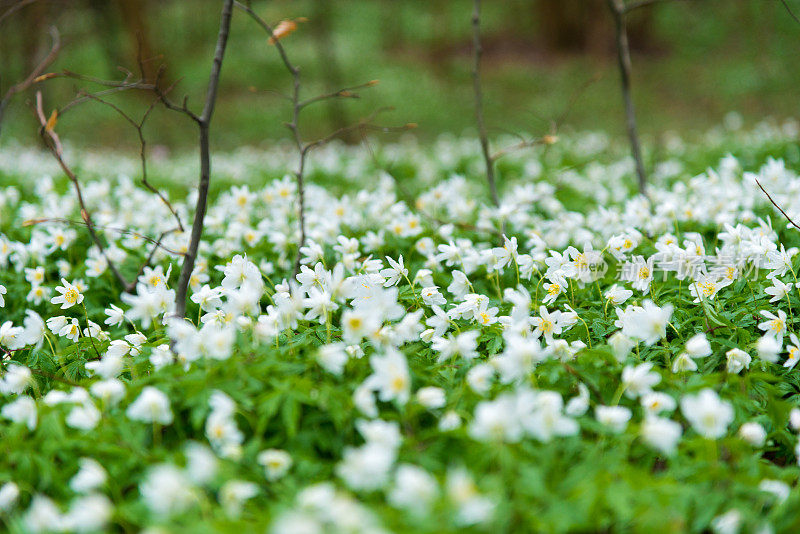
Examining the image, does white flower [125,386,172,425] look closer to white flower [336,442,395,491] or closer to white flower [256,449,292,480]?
white flower [256,449,292,480]

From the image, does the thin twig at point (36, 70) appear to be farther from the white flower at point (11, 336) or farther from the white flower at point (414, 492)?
the white flower at point (414, 492)

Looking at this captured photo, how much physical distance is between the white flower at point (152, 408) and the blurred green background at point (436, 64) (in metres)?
10.7

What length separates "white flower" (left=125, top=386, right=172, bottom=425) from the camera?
1813mm

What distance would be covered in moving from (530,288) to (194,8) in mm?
26298

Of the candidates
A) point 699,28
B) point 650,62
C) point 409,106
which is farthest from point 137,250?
point 699,28

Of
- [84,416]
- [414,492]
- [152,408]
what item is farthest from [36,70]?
[414,492]

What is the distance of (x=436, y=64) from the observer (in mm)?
21203

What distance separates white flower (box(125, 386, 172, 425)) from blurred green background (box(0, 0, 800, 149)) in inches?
420

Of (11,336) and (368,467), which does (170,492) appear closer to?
(368,467)

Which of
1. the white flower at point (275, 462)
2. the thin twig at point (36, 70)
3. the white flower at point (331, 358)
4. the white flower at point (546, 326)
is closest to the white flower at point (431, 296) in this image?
the white flower at point (546, 326)

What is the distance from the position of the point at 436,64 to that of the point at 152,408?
2075 cm

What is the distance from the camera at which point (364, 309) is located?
2182 mm

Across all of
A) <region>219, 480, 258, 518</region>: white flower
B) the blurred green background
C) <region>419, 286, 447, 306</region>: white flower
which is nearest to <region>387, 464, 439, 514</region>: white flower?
<region>219, 480, 258, 518</region>: white flower

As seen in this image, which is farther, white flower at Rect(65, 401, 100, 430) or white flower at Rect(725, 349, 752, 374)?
white flower at Rect(725, 349, 752, 374)
